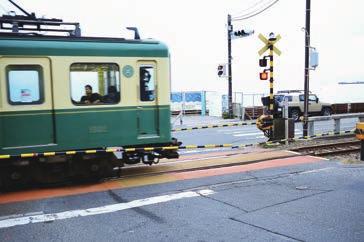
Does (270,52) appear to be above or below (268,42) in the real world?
below

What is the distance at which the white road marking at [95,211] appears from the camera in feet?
22.7

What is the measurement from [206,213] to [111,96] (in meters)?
3.86

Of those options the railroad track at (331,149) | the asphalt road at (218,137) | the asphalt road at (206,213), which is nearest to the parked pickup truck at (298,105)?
the asphalt road at (218,137)

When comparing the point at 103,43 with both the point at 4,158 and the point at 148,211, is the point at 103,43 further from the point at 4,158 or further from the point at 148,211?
the point at 148,211

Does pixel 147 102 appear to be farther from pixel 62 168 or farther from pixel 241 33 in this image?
pixel 241 33

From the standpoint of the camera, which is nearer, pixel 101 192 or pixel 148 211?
pixel 148 211

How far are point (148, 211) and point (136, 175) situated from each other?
3.16 meters


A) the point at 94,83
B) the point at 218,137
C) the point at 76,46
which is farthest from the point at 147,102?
the point at 218,137

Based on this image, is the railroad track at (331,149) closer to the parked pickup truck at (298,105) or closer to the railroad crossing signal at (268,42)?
the railroad crossing signal at (268,42)

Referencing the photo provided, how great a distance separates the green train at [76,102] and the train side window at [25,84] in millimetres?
19

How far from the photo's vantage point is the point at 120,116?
386 inches

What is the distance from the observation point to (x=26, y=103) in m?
8.90

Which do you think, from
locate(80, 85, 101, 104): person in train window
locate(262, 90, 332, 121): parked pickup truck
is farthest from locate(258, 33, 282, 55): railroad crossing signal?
locate(262, 90, 332, 121): parked pickup truck

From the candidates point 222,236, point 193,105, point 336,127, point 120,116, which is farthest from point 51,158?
point 193,105
